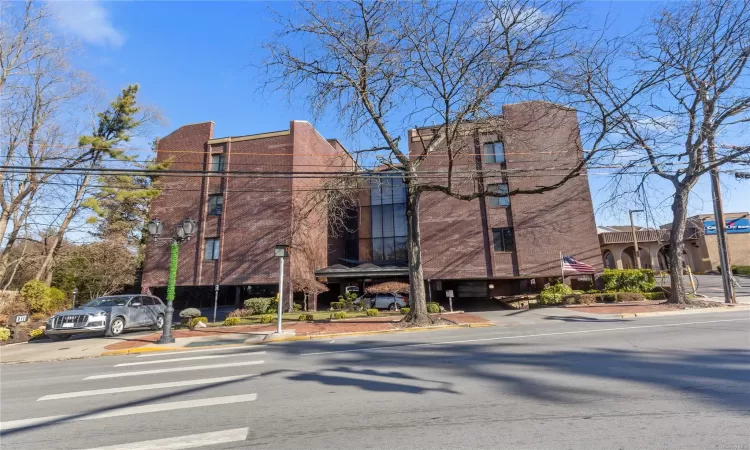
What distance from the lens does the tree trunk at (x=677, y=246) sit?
17266 mm

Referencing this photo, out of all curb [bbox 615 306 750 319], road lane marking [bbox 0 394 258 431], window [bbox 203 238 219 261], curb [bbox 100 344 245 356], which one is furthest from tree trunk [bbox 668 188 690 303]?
window [bbox 203 238 219 261]

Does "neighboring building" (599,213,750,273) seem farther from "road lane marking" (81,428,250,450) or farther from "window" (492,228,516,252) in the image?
"road lane marking" (81,428,250,450)

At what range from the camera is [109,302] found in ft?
50.8

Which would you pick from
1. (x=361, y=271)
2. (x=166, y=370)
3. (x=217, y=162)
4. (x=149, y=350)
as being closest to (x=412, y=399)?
(x=166, y=370)

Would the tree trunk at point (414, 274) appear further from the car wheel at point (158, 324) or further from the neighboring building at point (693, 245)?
the neighboring building at point (693, 245)

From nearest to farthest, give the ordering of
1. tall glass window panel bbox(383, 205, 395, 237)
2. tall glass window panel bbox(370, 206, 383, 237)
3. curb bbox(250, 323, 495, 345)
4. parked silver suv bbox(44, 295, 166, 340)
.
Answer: curb bbox(250, 323, 495, 345)
parked silver suv bbox(44, 295, 166, 340)
tall glass window panel bbox(383, 205, 395, 237)
tall glass window panel bbox(370, 206, 383, 237)

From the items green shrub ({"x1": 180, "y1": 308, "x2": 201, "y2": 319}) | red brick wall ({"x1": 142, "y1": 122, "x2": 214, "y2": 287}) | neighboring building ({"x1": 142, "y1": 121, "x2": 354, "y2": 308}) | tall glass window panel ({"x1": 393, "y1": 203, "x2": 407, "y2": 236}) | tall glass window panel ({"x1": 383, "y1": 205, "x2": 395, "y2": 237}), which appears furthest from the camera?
tall glass window panel ({"x1": 383, "y1": 205, "x2": 395, "y2": 237})

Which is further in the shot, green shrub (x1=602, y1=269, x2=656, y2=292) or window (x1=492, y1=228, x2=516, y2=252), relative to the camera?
window (x1=492, y1=228, x2=516, y2=252)

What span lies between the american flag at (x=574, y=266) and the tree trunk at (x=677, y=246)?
4452 millimetres

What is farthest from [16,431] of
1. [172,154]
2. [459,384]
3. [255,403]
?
[172,154]

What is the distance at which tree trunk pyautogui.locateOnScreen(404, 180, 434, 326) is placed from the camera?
14391 mm

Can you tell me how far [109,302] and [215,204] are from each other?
477 inches

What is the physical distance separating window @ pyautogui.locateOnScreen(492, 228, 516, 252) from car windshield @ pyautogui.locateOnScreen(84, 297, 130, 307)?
66.8 ft

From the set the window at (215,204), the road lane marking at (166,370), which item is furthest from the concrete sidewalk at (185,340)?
the window at (215,204)
